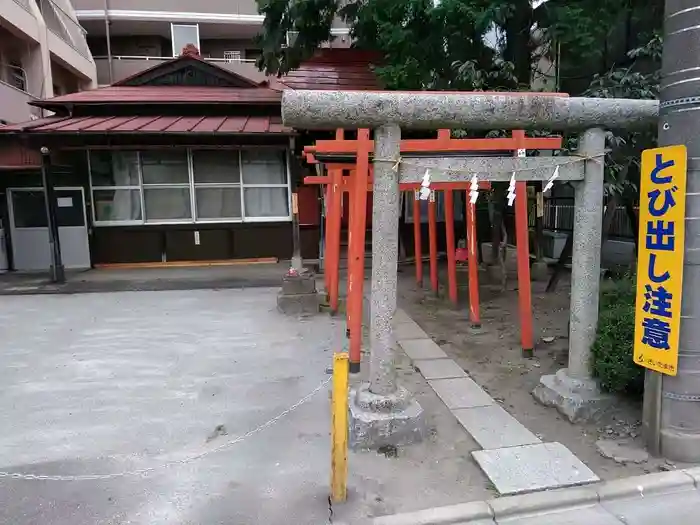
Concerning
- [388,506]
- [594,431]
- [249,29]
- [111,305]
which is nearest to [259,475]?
[388,506]

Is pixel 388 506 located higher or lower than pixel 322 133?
lower

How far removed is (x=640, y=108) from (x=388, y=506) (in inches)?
153

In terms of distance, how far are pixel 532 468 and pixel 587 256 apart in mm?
1932

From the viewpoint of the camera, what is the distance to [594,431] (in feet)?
13.8

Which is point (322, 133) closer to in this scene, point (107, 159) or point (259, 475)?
point (107, 159)

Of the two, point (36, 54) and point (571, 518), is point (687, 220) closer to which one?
point (571, 518)

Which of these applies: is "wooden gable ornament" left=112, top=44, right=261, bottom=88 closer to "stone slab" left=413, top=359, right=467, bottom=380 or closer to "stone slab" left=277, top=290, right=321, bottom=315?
"stone slab" left=277, top=290, right=321, bottom=315

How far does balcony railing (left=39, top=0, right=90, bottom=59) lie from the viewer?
16.9 meters

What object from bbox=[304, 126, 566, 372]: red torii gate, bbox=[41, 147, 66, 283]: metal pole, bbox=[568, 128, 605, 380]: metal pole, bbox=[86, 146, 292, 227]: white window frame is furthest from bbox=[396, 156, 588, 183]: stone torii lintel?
bbox=[41, 147, 66, 283]: metal pole

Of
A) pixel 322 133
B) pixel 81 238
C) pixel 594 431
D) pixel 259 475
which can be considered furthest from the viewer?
pixel 81 238

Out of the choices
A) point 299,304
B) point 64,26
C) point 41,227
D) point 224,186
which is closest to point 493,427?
point 299,304

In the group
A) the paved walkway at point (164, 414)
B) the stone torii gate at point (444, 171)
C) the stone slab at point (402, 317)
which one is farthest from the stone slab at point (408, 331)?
the stone torii gate at point (444, 171)

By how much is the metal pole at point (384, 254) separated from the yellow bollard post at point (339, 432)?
0.87 metres

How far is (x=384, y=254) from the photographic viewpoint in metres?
4.02
